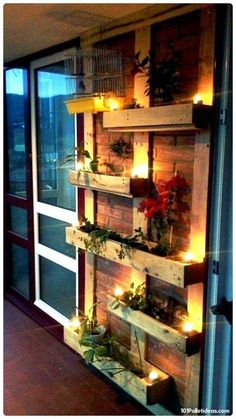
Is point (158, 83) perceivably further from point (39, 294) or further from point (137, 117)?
point (39, 294)

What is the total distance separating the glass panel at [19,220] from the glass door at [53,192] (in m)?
0.27

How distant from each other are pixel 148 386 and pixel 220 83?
4.97 ft

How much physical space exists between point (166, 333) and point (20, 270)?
91.6 inches

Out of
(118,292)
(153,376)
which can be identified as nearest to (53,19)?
(118,292)

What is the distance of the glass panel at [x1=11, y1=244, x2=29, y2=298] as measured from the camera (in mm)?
3793

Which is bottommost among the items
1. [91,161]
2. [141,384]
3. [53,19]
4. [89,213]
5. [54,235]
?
[141,384]

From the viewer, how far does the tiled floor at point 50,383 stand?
2.34 meters

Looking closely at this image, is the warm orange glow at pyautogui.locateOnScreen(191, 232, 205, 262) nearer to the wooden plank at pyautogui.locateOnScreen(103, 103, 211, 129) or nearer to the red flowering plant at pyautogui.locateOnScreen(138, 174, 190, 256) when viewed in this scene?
the red flowering plant at pyautogui.locateOnScreen(138, 174, 190, 256)

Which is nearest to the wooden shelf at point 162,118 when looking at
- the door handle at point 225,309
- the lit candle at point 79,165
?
the lit candle at point 79,165

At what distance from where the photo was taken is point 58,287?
130 inches

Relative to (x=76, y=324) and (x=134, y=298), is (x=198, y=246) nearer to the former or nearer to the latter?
(x=134, y=298)

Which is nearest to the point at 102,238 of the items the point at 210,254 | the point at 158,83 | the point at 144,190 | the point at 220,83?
the point at 144,190

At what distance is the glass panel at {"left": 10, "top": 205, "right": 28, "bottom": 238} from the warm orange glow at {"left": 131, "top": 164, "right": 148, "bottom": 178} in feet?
5.80

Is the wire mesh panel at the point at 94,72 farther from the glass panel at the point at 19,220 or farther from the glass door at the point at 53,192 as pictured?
the glass panel at the point at 19,220
